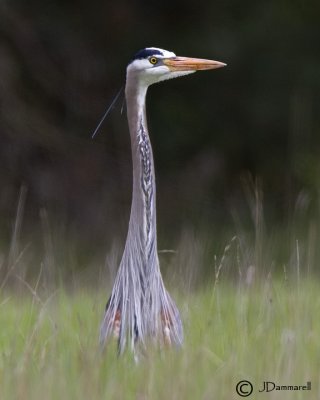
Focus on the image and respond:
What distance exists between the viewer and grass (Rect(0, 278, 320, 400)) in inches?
162

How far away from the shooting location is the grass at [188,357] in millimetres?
4113

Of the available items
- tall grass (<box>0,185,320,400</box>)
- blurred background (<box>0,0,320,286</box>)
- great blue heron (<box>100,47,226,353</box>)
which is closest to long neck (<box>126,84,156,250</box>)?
great blue heron (<box>100,47,226,353</box>)

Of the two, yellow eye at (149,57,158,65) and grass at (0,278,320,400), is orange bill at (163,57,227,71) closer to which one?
yellow eye at (149,57,158,65)

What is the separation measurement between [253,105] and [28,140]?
2.24 m

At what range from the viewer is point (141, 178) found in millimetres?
4906

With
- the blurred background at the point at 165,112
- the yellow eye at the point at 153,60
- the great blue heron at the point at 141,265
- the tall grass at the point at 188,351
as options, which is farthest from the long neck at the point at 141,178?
the blurred background at the point at 165,112

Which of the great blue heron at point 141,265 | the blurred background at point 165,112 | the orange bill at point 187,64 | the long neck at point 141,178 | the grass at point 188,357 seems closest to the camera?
the grass at point 188,357

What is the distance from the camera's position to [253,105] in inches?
478

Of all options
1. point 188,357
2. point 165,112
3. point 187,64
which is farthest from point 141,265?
point 165,112

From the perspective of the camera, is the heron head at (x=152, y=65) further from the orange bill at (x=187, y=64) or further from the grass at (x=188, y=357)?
the grass at (x=188, y=357)

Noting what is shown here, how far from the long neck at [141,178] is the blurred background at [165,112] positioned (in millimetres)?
6710

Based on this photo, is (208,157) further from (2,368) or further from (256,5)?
(2,368)

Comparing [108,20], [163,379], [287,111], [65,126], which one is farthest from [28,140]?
[163,379]

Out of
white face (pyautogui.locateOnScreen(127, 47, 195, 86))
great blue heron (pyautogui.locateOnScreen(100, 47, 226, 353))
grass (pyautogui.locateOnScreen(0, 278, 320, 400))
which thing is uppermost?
white face (pyautogui.locateOnScreen(127, 47, 195, 86))
